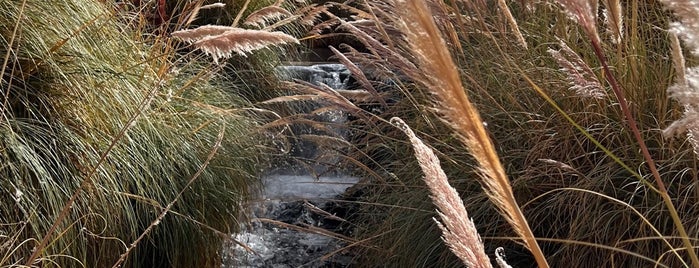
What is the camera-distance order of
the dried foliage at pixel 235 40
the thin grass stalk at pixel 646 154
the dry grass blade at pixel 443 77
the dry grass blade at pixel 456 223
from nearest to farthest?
the dry grass blade at pixel 443 77 → the dry grass blade at pixel 456 223 → the thin grass stalk at pixel 646 154 → the dried foliage at pixel 235 40

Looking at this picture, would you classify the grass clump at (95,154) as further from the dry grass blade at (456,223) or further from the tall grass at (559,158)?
the dry grass blade at (456,223)

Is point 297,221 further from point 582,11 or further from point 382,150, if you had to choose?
point 582,11

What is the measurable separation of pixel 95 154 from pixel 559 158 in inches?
54.9

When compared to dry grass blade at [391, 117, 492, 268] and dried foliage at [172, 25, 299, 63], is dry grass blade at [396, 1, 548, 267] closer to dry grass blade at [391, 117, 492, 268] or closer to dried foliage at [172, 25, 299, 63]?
dry grass blade at [391, 117, 492, 268]

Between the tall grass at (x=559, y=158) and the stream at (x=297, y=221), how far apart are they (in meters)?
0.37

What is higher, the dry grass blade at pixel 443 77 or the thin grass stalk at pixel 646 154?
the dry grass blade at pixel 443 77

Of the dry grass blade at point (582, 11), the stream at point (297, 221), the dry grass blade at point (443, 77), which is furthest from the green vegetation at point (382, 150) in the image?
the dry grass blade at point (443, 77)

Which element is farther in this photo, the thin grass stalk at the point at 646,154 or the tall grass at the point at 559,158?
the tall grass at the point at 559,158

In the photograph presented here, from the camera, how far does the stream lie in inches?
141

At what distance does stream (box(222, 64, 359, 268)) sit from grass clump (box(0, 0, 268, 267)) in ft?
0.76

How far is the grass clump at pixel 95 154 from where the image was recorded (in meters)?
2.53

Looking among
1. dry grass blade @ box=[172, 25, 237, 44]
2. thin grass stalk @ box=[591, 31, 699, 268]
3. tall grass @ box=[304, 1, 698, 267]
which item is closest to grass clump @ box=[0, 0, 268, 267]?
dry grass blade @ box=[172, 25, 237, 44]

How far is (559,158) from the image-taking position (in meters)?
2.81

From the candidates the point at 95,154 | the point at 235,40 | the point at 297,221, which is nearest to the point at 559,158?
the point at 235,40
